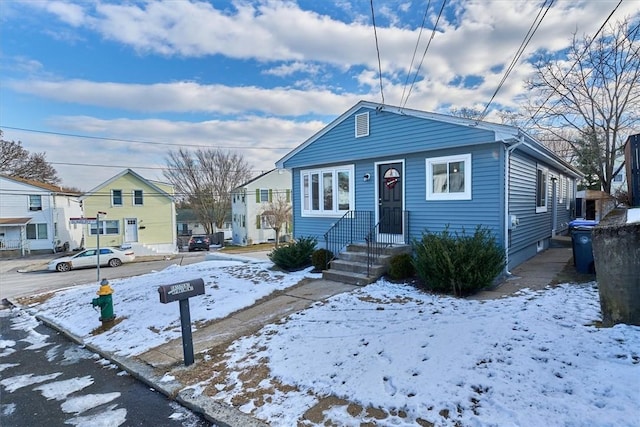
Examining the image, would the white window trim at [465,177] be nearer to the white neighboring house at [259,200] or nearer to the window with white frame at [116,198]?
the white neighboring house at [259,200]

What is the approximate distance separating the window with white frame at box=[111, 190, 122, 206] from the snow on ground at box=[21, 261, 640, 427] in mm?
26519

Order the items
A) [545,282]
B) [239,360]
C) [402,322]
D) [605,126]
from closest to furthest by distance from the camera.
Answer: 1. [239,360]
2. [402,322]
3. [545,282]
4. [605,126]

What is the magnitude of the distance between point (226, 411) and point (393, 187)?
679cm

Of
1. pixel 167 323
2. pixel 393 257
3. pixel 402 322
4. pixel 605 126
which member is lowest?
pixel 167 323

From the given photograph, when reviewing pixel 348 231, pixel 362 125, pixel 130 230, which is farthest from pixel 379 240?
pixel 130 230

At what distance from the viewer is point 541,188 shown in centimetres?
1044

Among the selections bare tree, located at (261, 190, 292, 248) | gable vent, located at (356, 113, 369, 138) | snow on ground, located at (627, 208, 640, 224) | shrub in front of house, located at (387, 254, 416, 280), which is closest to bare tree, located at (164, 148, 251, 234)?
bare tree, located at (261, 190, 292, 248)

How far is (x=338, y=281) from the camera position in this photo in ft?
24.9

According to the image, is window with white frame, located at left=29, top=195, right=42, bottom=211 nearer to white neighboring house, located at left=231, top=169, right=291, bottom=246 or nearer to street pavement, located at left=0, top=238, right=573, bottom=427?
white neighboring house, located at left=231, top=169, right=291, bottom=246

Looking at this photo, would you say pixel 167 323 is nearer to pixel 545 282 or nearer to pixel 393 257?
pixel 393 257

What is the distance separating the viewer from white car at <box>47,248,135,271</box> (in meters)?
19.3

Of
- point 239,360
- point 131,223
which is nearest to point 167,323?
point 239,360

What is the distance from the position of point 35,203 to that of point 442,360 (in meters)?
35.6

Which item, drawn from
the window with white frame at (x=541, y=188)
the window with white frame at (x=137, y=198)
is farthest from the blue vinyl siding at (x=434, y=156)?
the window with white frame at (x=137, y=198)
